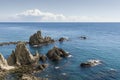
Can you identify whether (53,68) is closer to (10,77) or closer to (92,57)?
(10,77)

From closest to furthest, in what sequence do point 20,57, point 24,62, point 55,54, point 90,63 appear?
point 90,63 → point 20,57 → point 24,62 → point 55,54

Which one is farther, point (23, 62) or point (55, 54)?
point (55, 54)

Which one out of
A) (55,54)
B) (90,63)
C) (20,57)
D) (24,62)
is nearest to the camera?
(90,63)

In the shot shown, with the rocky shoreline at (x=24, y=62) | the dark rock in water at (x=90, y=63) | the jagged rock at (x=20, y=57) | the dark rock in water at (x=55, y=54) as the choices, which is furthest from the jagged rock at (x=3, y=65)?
the dark rock in water at (x=90, y=63)

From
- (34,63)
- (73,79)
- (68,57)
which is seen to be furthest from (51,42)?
(73,79)

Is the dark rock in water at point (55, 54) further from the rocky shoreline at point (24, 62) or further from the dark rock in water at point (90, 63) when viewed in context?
the dark rock in water at point (90, 63)

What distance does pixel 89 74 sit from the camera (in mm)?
76688

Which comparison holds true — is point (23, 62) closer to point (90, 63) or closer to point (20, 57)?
point (20, 57)

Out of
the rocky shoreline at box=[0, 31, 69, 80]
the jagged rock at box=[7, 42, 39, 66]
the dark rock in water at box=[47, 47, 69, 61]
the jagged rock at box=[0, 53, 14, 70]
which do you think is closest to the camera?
the rocky shoreline at box=[0, 31, 69, 80]

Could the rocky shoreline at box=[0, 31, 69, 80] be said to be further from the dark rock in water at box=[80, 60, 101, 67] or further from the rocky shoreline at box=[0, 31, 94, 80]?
the dark rock in water at box=[80, 60, 101, 67]

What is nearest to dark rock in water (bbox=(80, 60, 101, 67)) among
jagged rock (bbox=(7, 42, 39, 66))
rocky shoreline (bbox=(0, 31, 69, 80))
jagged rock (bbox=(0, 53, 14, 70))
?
rocky shoreline (bbox=(0, 31, 69, 80))

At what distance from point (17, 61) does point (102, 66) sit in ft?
127

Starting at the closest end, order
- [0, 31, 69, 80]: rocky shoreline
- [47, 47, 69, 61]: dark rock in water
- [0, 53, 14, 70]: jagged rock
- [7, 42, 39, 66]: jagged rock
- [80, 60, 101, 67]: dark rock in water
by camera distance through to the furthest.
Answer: [0, 31, 69, 80]: rocky shoreline < [0, 53, 14, 70]: jagged rock < [80, 60, 101, 67]: dark rock in water < [7, 42, 39, 66]: jagged rock < [47, 47, 69, 61]: dark rock in water

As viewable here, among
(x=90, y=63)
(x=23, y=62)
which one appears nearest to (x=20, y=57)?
(x=23, y=62)
